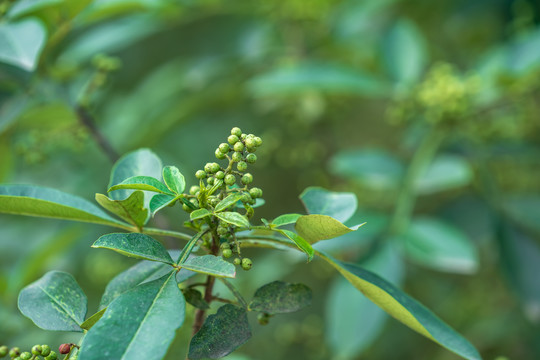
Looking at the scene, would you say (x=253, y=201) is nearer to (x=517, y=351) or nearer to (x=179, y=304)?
(x=179, y=304)

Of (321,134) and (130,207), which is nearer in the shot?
(130,207)

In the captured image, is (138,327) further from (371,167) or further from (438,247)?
(371,167)

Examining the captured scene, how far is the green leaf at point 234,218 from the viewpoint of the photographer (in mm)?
595

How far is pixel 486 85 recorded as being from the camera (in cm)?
176

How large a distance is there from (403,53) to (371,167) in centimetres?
43

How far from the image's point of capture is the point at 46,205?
0.71 metres

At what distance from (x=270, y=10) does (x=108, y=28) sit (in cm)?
59

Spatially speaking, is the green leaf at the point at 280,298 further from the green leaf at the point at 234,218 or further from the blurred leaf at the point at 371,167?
the blurred leaf at the point at 371,167

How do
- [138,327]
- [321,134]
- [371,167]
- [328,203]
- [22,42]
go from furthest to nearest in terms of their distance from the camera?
1. [321,134]
2. [371,167]
3. [22,42]
4. [328,203]
5. [138,327]

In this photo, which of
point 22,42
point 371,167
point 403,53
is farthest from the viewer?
point 403,53

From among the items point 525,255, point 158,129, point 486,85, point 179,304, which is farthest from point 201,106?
point 179,304

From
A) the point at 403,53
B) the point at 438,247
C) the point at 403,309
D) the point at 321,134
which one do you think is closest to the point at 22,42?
the point at 403,309

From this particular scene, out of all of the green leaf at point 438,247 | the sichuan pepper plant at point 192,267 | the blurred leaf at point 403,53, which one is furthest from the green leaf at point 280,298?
the blurred leaf at point 403,53

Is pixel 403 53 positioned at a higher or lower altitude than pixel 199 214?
lower
